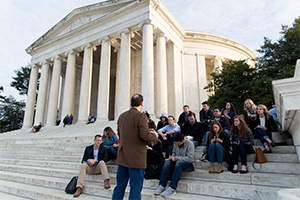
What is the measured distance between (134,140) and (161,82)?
15815mm

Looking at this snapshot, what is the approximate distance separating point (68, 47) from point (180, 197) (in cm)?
2440

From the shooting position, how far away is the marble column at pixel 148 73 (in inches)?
665

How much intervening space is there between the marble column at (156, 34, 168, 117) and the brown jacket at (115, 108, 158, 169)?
14755 millimetres

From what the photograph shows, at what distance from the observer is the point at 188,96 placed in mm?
24047

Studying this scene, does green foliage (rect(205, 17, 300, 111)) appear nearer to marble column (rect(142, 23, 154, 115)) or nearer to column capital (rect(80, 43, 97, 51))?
marble column (rect(142, 23, 154, 115))

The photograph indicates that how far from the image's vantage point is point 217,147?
5.47 meters

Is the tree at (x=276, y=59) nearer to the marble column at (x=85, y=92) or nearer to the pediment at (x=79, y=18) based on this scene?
the pediment at (x=79, y=18)

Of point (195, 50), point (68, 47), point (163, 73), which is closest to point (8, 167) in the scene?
point (163, 73)

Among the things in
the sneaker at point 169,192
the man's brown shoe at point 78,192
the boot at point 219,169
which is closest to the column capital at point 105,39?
the man's brown shoe at point 78,192

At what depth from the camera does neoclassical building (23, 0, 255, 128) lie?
61.4 ft

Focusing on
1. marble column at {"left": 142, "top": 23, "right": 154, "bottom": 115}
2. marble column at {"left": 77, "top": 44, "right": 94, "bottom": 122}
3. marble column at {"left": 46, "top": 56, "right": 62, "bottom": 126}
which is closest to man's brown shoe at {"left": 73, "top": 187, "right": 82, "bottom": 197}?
marble column at {"left": 142, "top": 23, "right": 154, "bottom": 115}

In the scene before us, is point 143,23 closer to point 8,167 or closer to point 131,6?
point 131,6

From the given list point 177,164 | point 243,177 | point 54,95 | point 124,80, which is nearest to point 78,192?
point 177,164

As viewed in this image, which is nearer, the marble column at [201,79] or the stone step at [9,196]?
the stone step at [9,196]
